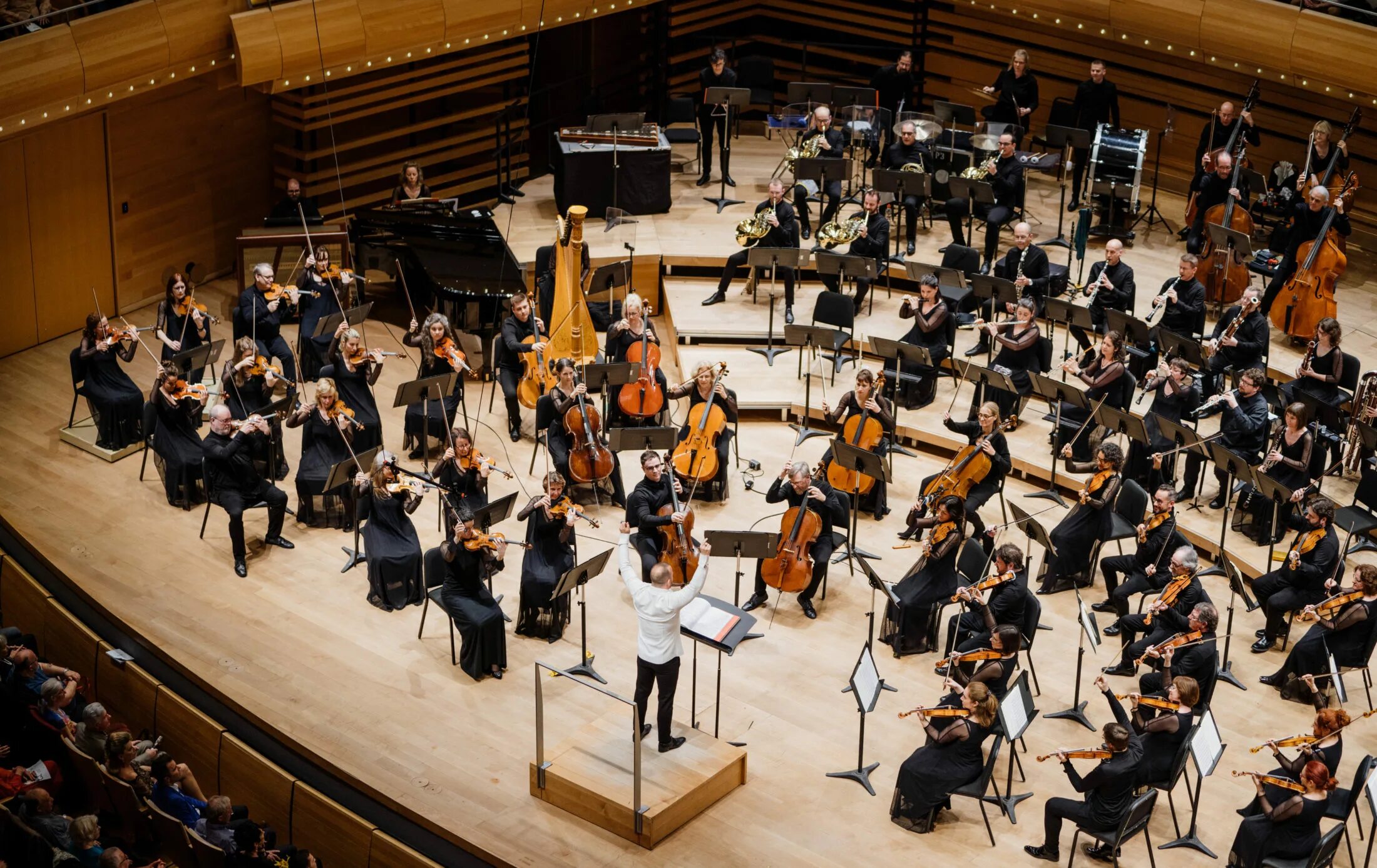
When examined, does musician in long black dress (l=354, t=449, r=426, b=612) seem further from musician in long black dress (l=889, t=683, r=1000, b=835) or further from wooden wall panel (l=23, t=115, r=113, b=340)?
Answer: wooden wall panel (l=23, t=115, r=113, b=340)

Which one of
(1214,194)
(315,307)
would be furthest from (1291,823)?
(315,307)

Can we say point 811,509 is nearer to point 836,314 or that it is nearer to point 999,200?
point 836,314

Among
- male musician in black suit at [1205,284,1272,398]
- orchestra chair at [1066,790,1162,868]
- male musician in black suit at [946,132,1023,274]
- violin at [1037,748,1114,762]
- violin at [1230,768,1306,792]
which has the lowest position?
orchestra chair at [1066,790,1162,868]

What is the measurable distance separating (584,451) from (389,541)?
1548 millimetres

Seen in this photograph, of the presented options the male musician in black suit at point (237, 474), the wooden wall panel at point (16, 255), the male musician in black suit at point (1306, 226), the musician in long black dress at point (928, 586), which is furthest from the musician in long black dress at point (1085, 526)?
the wooden wall panel at point (16, 255)

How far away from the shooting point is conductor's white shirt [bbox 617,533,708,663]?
8.00m

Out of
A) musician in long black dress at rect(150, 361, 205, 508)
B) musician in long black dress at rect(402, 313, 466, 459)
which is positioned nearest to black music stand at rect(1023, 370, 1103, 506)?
musician in long black dress at rect(402, 313, 466, 459)

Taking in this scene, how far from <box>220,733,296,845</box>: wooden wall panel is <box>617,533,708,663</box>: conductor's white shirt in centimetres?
187

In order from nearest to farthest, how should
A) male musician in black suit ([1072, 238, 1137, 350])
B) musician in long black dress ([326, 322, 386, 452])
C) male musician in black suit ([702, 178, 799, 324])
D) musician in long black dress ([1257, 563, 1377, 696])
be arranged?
musician in long black dress ([1257, 563, 1377, 696])
musician in long black dress ([326, 322, 386, 452])
male musician in black suit ([1072, 238, 1137, 350])
male musician in black suit ([702, 178, 799, 324])

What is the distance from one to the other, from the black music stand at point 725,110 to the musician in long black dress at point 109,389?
567 cm

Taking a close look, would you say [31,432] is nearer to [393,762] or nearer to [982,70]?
[393,762]

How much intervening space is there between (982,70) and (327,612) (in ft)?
32.5

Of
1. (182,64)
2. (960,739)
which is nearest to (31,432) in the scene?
(182,64)

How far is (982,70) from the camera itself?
16.9m
